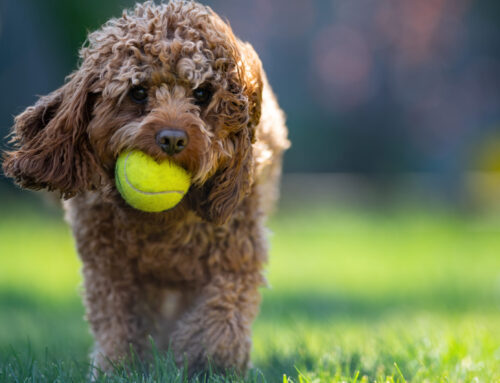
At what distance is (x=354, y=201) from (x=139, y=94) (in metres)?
10.9

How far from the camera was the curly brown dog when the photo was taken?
3.28 metres

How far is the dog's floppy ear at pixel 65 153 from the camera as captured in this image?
3406 mm

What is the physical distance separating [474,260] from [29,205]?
23.7 feet

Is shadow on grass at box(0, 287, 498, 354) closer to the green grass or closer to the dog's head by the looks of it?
the green grass

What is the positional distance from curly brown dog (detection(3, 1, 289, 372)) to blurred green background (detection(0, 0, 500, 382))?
1.11ft

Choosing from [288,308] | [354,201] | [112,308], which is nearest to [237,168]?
[112,308]

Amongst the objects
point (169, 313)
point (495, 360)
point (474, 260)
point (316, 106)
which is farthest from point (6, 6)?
point (495, 360)

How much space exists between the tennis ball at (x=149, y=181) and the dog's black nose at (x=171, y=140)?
0.06 meters

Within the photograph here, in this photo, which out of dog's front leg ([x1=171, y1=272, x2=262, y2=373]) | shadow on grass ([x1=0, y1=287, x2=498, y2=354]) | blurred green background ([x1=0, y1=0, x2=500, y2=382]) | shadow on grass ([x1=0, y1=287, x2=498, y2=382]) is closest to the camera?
dog's front leg ([x1=171, y1=272, x2=262, y2=373])

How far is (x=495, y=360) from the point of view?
150 inches

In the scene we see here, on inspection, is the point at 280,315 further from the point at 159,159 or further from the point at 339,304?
the point at 159,159

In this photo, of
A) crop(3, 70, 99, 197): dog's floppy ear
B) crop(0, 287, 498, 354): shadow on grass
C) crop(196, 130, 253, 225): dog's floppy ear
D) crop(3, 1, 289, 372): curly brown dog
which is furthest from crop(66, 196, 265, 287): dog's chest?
crop(0, 287, 498, 354): shadow on grass

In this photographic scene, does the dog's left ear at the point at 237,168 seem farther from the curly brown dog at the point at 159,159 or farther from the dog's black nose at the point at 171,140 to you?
the dog's black nose at the point at 171,140

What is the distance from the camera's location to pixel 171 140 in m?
3.11
